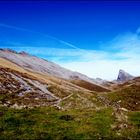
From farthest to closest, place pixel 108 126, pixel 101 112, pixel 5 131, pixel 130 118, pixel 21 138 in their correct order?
pixel 101 112 < pixel 130 118 < pixel 108 126 < pixel 5 131 < pixel 21 138

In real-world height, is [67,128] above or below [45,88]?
below

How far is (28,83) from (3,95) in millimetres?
19566

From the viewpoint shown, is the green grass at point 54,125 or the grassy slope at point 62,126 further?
the green grass at point 54,125

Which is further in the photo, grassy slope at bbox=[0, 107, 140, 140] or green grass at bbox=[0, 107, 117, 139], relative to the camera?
green grass at bbox=[0, 107, 117, 139]

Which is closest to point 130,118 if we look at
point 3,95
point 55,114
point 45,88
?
point 55,114

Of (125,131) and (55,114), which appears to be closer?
(125,131)

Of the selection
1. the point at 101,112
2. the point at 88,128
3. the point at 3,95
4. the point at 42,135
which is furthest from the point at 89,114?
the point at 3,95

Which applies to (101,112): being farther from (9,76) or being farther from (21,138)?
(9,76)

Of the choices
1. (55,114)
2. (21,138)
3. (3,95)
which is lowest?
(21,138)

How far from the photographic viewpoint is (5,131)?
28.6 metres

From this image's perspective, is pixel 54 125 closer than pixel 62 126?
No

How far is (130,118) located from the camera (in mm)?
36188

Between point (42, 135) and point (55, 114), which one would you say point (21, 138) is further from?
point (55, 114)

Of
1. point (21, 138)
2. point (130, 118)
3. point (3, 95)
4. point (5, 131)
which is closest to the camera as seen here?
point (21, 138)
